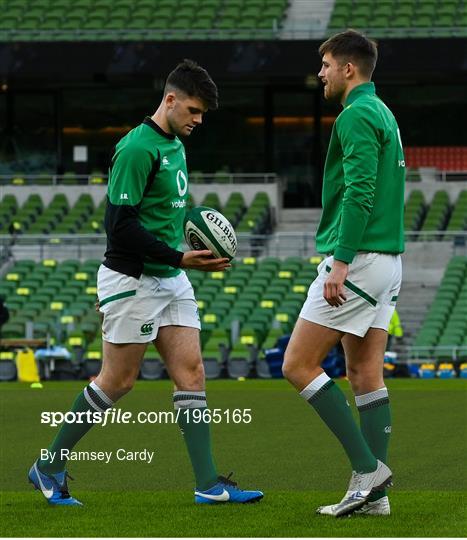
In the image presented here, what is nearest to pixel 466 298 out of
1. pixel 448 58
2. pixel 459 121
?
pixel 448 58

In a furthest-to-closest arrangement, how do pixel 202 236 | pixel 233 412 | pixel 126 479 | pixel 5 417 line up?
pixel 233 412 → pixel 5 417 → pixel 126 479 → pixel 202 236

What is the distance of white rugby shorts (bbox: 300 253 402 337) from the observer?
6566mm

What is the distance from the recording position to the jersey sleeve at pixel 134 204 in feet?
23.0

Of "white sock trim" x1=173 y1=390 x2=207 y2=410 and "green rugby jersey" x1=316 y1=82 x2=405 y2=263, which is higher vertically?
"green rugby jersey" x1=316 y1=82 x2=405 y2=263

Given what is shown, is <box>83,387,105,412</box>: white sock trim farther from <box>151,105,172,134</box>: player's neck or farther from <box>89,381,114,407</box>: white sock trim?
<box>151,105,172,134</box>: player's neck

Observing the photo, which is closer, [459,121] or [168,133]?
[168,133]

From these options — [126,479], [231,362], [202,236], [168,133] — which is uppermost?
[168,133]

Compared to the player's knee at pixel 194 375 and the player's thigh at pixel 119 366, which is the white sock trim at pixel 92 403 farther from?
the player's knee at pixel 194 375

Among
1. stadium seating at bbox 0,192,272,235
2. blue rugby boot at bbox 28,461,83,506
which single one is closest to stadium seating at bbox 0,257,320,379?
stadium seating at bbox 0,192,272,235

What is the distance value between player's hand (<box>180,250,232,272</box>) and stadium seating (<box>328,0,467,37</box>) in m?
27.1

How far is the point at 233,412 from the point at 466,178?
20.6 metres

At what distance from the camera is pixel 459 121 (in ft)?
122

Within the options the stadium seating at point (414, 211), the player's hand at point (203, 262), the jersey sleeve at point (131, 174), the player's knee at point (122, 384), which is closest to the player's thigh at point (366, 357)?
the player's hand at point (203, 262)

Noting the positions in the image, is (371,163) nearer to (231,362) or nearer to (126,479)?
(126,479)
